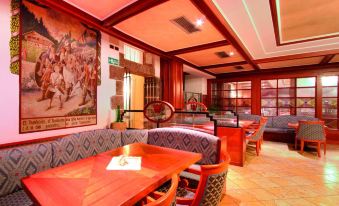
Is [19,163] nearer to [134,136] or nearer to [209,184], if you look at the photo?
[134,136]

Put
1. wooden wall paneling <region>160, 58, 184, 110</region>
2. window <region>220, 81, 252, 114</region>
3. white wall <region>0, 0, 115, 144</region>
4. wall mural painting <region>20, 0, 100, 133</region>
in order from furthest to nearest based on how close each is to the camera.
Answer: window <region>220, 81, 252, 114</region> < wooden wall paneling <region>160, 58, 184, 110</region> < wall mural painting <region>20, 0, 100, 133</region> < white wall <region>0, 0, 115, 144</region>

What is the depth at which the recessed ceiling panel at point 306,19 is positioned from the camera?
218 centimetres

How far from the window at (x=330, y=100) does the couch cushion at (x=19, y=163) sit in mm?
6887

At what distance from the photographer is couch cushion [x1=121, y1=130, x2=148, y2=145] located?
100 inches

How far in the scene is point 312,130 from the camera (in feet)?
12.6

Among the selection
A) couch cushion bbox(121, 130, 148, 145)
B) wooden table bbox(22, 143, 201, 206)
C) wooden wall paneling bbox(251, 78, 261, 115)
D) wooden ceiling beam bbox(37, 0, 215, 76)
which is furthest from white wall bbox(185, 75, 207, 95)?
wooden table bbox(22, 143, 201, 206)

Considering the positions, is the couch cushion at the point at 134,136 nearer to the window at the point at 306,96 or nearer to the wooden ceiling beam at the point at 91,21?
the wooden ceiling beam at the point at 91,21

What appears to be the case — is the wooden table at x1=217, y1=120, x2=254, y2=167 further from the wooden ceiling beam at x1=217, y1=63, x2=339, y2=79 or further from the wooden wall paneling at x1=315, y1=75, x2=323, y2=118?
the wooden wall paneling at x1=315, y1=75, x2=323, y2=118

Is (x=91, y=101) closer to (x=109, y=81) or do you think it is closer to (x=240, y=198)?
(x=109, y=81)

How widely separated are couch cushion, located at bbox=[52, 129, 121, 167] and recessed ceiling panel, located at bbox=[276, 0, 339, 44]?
2854 millimetres

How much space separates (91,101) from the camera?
2600 millimetres

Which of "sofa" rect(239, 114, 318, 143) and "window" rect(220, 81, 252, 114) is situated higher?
"window" rect(220, 81, 252, 114)

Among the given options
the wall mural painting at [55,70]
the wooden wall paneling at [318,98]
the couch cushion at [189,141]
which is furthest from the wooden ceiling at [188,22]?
the wooden wall paneling at [318,98]

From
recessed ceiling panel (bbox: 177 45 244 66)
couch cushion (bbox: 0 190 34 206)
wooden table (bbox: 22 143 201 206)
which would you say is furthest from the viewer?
recessed ceiling panel (bbox: 177 45 244 66)
